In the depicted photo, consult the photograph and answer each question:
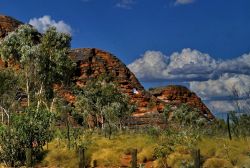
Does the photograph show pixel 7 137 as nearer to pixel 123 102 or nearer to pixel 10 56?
pixel 10 56

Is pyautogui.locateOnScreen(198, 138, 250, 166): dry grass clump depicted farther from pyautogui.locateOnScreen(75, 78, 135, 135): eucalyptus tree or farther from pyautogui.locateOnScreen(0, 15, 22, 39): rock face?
pyautogui.locateOnScreen(0, 15, 22, 39): rock face

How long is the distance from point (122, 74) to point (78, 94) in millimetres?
93851

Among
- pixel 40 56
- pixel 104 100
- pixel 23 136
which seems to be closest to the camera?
pixel 23 136

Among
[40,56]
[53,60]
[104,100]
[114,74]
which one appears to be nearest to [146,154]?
[40,56]

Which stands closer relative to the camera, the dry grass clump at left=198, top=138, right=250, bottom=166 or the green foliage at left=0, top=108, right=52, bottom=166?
the dry grass clump at left=198, top=138, right=250, bottom=166

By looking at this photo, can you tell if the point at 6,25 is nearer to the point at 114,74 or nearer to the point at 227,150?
the point at 114,74

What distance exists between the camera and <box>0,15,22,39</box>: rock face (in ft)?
494

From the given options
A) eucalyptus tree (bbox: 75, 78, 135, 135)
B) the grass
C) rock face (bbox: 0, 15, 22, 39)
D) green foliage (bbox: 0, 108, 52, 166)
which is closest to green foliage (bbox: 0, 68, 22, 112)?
green foliage (bbox: 0, 108, 52, 166)

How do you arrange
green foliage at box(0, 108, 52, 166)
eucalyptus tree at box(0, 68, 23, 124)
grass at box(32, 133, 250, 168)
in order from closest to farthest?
grass at box(32, 133, 250, 168)
green foliage at box(0, 108, 52, 166)
eucalyptus tree at box(0, 68, 23, 124)

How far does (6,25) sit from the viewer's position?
154 metres

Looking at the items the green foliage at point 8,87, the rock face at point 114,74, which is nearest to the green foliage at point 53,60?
the green foliage at point 8,87

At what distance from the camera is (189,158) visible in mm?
29531

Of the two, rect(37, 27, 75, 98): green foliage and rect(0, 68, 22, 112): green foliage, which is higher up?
rect(37, 27, 75, 98): green foliage

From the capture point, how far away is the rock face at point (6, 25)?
151 m
